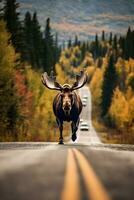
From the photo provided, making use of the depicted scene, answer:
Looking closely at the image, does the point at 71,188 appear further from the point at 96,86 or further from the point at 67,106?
the point at 96,86

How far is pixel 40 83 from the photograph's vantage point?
52938 mm

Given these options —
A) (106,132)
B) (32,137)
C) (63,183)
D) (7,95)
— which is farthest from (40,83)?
(63,183)

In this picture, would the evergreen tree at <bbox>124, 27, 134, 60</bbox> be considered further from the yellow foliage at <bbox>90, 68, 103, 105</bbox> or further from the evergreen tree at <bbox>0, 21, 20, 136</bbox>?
the evergreen tree at <bbox>0, 21, 20, 136</bbox>

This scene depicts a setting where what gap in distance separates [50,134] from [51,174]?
3343cm

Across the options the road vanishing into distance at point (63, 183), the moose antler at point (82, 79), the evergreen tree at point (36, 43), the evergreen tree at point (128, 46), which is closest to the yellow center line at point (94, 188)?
the road vanishing into distance at point (63, 183)

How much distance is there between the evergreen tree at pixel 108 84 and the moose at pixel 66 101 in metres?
56.1

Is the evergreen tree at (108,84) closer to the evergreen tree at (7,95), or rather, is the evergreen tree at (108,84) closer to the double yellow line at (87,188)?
the evergreen tree at (7,95)

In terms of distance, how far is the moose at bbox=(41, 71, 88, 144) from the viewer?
55.8 ft

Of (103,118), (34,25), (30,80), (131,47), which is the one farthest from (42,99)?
(131,47)

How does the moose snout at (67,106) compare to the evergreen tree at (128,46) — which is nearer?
the moose snout at (67,106)

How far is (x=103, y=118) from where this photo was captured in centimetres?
7469

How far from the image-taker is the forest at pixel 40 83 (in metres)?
31.1

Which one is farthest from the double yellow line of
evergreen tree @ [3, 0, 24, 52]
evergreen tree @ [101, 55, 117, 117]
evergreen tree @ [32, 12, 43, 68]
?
evergreen tree @ [101, 55, 117, 117]

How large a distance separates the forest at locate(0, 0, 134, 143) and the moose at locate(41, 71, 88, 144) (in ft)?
29.7
